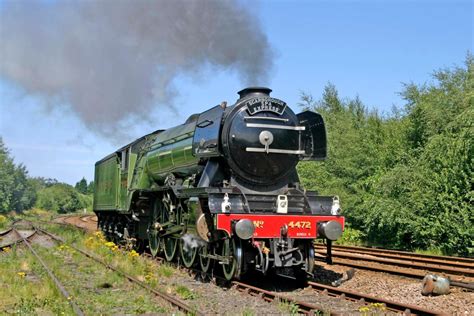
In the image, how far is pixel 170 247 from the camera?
11.6 m

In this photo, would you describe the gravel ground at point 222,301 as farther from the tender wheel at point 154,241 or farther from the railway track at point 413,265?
the tender wheel at point 154,241

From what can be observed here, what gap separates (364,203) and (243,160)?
1075cm

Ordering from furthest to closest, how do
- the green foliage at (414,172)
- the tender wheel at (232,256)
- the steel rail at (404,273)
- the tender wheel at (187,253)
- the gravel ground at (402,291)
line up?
the green foliage at (414,172) < the tender wheel at (187,253) < the tender wheel at (232,256) < the steel rail at (404,273) < the gravel ground at (402,291)

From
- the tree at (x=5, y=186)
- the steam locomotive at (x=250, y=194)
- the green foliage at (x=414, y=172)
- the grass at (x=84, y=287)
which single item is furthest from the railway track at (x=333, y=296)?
the tree at (x=5, y=186)

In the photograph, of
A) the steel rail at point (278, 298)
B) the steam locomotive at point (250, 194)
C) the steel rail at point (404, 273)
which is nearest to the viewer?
the steel rail at point (278, 298)

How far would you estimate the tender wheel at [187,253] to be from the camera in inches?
396

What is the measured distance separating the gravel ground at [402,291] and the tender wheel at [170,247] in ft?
10.3

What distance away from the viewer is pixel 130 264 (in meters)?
10.6

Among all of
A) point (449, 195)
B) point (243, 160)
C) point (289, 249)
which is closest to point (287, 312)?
point (289, 249)

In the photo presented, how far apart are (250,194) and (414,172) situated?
30.6 ft

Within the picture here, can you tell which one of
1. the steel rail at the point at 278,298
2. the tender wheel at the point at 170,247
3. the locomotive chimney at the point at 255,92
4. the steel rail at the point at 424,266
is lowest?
the steel rail at the point at 278,298

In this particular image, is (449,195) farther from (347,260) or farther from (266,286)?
(266,286)

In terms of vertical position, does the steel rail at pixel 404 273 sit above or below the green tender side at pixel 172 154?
below

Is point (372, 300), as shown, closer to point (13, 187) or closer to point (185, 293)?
point (185, 293)
